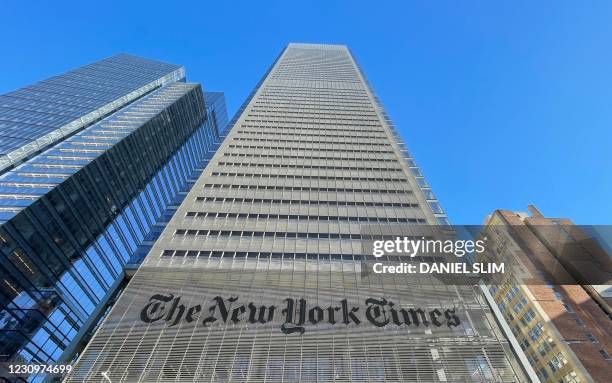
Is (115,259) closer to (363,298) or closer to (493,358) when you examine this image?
(363,298)

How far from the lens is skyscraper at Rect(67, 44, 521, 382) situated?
19.1m

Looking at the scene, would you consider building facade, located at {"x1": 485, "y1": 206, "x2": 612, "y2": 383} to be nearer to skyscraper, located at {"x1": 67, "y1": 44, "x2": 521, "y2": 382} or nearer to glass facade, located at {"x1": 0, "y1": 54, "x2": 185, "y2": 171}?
skyscraper, located at {"x1": 67, "y1": 44, "x2": 521, "y2": 382}

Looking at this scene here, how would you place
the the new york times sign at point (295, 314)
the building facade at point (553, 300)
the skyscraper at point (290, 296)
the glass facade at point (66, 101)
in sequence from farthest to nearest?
the glass facade at point (66, 101) < the building facade at point (553, 300) < the the new york times sign at point (295, 314) < the skyscraper at point (290, 296)

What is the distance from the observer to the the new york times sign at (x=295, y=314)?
22.2 m

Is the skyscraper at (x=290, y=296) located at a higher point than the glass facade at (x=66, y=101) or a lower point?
lower

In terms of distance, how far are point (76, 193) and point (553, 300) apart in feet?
243

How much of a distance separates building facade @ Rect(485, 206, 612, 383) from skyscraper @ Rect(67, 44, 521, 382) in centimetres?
2123

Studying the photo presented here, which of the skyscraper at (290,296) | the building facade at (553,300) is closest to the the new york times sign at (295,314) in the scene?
the skyscraper at (290,296)

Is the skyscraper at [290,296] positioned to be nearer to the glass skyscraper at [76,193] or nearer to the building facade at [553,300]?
the glass skyscraper at [76,193]

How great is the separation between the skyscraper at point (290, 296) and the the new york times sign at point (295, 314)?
89mm

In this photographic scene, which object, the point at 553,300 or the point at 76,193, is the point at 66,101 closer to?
the point at 76,193

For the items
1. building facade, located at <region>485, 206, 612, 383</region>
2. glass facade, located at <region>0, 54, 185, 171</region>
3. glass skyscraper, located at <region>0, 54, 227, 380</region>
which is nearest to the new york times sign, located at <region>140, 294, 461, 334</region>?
glass skyscraper, located at <region>0, 54, 227, 380</region>

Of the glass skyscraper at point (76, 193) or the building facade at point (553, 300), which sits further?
the glass skyscraper at point (76, 193)

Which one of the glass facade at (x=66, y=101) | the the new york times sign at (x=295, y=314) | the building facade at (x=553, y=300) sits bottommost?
the the new york times sign at (x=295, y=314)
